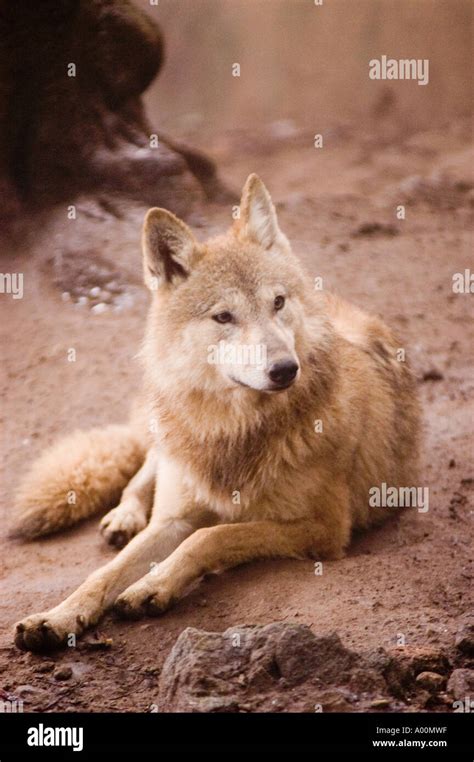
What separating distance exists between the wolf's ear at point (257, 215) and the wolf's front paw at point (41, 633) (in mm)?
1819

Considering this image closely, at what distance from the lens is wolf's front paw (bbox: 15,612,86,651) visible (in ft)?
11.2

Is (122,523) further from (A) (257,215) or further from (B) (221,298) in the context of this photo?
(A) (257,215)

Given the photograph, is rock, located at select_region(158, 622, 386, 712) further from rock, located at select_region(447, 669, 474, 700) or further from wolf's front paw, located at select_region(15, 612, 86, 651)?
wolf's front paw, located at select_region(15, 612, 86, 651)

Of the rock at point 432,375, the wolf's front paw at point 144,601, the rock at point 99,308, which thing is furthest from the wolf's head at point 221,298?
the rock at point 99,308

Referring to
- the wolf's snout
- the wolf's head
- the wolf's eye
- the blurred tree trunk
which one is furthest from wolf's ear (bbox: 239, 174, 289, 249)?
the blurred tree trunk

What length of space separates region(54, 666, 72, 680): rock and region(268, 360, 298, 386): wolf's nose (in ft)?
4.32

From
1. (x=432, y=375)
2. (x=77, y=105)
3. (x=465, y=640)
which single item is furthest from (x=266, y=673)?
(x=77, y=105)

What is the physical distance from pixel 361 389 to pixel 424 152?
544 centimetres

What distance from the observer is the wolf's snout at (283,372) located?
3.41 m

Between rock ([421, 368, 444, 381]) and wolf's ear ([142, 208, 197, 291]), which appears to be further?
rock ([421, 368, 444, 381])

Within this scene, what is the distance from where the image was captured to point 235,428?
154 inches

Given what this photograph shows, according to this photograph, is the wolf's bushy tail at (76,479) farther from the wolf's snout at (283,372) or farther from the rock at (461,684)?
the rock at (461,684)

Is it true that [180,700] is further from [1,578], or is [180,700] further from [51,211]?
[51,211]

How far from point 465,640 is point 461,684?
241 mm
